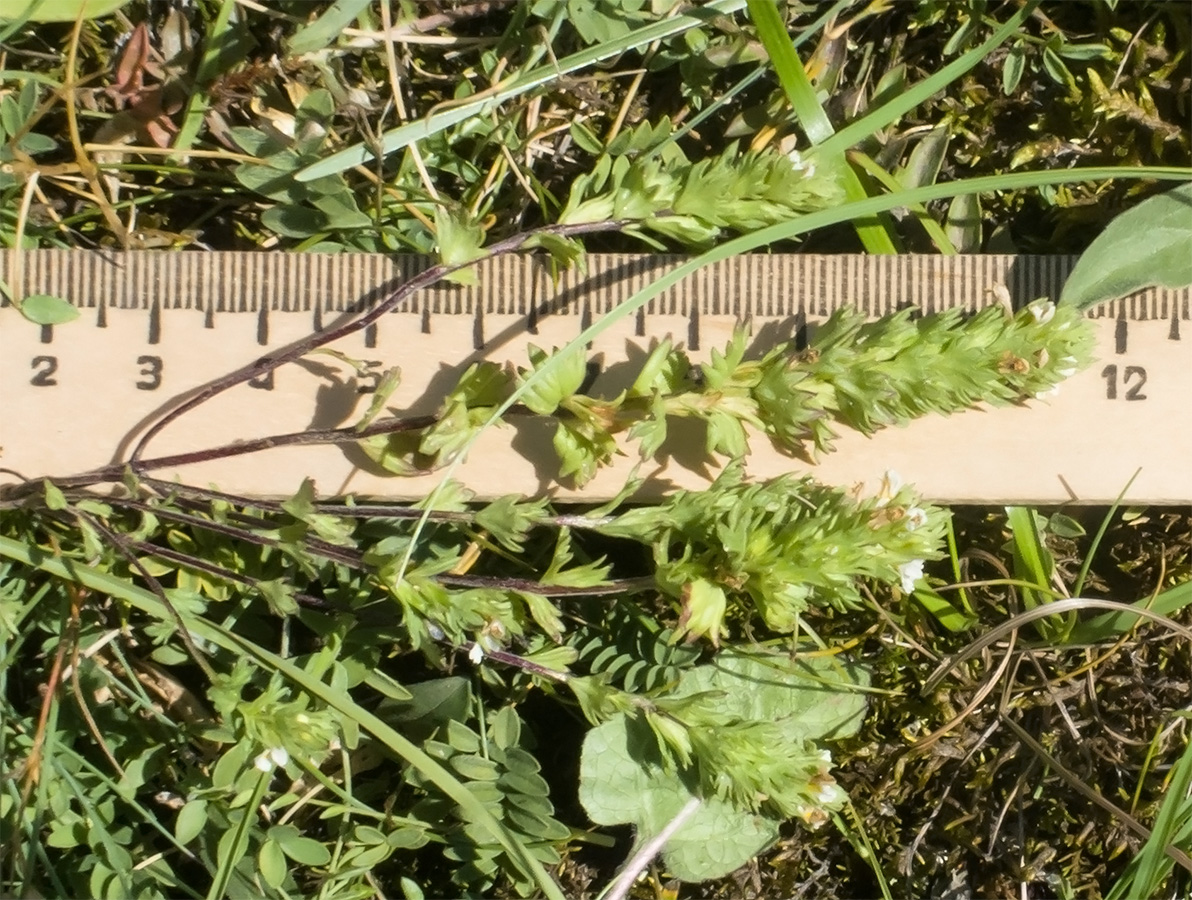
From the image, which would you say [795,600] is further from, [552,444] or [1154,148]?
[1154,148]

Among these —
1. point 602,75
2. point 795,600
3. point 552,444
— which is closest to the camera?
point 795,600

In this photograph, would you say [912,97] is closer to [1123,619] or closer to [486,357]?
[486,357]

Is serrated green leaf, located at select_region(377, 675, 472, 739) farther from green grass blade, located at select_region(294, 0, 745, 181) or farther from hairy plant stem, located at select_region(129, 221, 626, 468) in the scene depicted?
green grass blade, located at select_region(294, 0, 745, 181)

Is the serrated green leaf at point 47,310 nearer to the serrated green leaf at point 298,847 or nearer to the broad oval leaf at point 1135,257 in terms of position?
the serrated green leaf at point 298,847

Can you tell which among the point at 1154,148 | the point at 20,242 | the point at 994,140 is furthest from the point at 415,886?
the point at 1154,148

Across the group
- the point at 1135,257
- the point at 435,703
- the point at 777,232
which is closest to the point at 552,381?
the point at 777,232

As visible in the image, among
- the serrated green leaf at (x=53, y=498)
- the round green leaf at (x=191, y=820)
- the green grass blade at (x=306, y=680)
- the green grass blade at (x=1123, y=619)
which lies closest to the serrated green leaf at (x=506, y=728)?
the green grass blade at (x=306, y=680)
